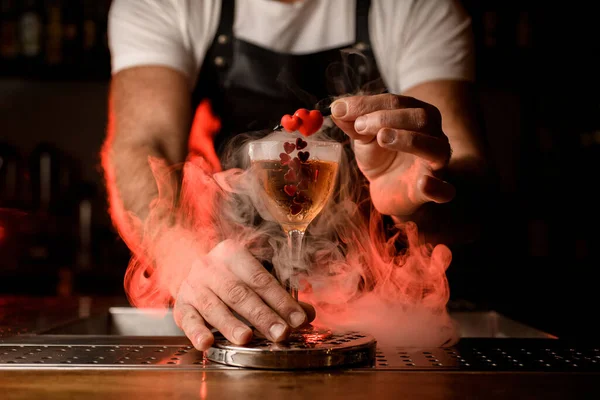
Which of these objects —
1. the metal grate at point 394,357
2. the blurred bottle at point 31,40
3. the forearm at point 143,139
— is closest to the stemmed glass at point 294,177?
the metal grate at point 394,357

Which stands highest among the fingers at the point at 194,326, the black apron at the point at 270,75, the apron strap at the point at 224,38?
the apron strap at the point at 224,38

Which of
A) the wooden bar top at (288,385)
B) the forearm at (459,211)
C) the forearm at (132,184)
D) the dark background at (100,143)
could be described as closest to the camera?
the wooden bar top at (288,385)

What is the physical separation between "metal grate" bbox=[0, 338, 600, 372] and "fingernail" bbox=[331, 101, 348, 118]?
0.42 m

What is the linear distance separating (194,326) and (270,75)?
1.44 meters

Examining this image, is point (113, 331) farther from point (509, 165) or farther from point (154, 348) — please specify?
point (509, 165)

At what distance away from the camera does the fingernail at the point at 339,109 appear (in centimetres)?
119

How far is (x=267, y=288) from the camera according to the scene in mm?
1137

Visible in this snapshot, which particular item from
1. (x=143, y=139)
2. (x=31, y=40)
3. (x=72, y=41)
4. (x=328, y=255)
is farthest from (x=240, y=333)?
(x=31, y=40)

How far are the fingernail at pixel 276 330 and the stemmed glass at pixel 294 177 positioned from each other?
4.9 inches

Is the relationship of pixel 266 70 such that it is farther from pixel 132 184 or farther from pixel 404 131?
pixel 404 131

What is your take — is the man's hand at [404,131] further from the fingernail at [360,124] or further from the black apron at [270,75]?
the black apron at [270,75]

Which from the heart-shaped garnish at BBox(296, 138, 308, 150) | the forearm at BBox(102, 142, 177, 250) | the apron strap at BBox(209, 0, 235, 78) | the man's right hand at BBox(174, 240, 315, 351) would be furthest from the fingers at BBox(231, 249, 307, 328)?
the apron strap at BBox(209, 0, 235, 78)

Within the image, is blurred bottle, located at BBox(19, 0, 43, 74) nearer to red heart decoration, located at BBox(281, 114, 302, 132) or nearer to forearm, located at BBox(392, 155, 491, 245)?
forearm, located at BBox(392, 155, 491, 245)

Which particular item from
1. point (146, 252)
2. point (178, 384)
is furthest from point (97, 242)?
point (178, 384)
